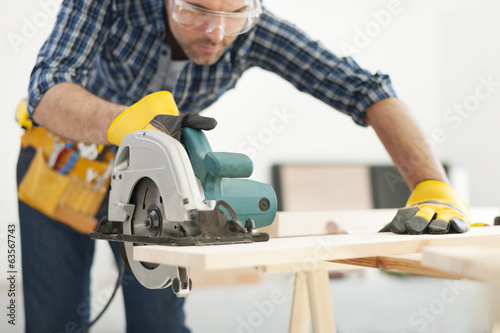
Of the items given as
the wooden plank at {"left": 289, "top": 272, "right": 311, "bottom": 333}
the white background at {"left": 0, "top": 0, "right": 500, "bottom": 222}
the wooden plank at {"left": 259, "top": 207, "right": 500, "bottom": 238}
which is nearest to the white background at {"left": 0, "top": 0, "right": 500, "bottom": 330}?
the white background at {"left": 0, "top": 0, "right": 500, "bottom": 222}

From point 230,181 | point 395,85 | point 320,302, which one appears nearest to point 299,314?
point 320,302

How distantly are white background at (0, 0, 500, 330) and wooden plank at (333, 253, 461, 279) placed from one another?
426 cm

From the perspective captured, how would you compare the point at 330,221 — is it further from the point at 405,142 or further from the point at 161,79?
the point at 161,79

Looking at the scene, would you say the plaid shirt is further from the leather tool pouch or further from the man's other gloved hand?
the man's other gloved hand

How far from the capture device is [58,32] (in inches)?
63.2

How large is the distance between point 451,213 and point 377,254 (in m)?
0.43

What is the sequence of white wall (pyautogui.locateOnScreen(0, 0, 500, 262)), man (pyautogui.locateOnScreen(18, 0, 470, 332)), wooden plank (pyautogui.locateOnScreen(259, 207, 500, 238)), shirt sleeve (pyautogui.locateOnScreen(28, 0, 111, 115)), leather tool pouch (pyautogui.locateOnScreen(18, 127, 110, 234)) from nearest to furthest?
shirt sleeve (pyautogui.locateOnScreen(28, 0, 111, 115)) → man (pyautogui.locateOnScreen(18, 0, 470, 332)) → wooden plank (pyautogui.locateOnScreen(259, 207, 500, 238)) → leather tool pouch (pyautogui.locateOnScreen(18, 127, 110, 234)) → white wall (pyautogui.locateOnScreen(0, 0, 500, 262))

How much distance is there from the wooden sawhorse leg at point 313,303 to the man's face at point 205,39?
826 mm

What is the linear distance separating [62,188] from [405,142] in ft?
4.23

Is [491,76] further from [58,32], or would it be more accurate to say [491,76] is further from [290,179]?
[58,32]

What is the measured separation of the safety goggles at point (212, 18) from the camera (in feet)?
5.19

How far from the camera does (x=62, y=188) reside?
1961 millimetres

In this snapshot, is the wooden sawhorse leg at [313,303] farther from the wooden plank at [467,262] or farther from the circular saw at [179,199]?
the wooden plank at [467,262]

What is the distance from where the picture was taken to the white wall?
559 centimetres
